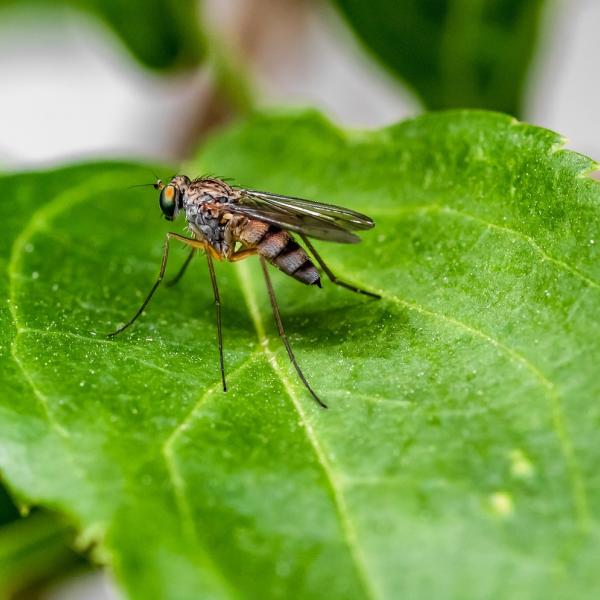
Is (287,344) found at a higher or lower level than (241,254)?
lower

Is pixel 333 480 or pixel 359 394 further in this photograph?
pixel 359 394

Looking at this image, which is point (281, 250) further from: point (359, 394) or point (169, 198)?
point (359, 394)

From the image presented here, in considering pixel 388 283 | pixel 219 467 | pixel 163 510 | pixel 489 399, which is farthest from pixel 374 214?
pixel 163 510

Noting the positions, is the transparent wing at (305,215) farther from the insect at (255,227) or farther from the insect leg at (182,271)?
the insect leg at (182,271)

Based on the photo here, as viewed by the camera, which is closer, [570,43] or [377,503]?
[377,503]

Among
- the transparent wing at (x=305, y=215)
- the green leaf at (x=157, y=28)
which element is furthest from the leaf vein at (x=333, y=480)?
the green leaf at (x=157, y=28)

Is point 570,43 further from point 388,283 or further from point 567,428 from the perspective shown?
point 567,428

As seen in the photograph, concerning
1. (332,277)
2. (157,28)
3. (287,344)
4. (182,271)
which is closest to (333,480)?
(287,344)
